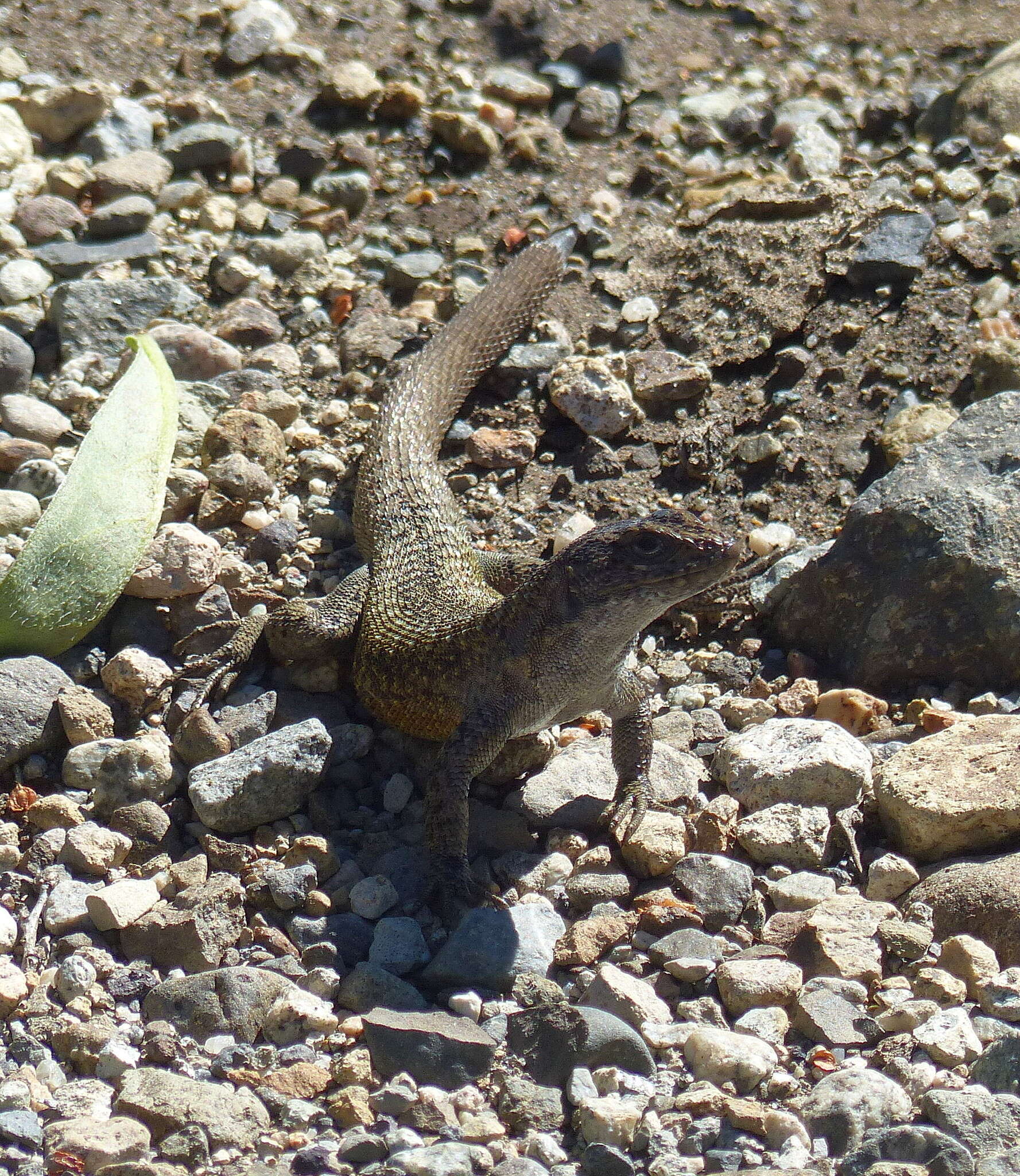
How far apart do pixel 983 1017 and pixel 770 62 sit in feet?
24.3

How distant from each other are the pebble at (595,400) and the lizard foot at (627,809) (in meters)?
2.13

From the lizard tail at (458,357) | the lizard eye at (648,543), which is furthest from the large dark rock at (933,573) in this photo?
the lizard tail at (458,357)

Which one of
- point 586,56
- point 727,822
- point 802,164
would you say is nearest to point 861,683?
point 727,822

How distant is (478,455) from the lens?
6156mm

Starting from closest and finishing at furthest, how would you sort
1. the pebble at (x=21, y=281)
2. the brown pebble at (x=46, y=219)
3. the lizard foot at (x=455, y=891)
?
the lizard foot at (x=455, y=891) → the pebble at (x=21, y=281) → the brown pebble at (x=46, y=219)

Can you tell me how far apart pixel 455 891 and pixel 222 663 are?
4.97 feet

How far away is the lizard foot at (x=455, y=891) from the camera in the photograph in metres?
4.12

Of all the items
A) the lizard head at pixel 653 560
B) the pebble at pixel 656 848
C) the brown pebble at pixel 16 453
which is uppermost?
the lizard head at pixel 653 560

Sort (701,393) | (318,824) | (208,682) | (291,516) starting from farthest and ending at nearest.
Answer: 1. (701,393)
2. (291,516)
3. (208,682)
4. (318,824)

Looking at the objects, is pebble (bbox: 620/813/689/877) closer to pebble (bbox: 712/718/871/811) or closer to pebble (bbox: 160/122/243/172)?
pebble (bbox: 712/718/871/811)

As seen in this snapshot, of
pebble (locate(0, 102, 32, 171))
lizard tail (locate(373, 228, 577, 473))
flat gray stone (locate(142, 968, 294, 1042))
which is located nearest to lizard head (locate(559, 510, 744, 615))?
flat gray stone (locate(142, 968, 294, 1042))

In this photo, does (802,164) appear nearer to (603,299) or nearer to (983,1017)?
(603,299)

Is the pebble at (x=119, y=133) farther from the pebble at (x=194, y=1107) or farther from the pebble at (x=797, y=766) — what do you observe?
the pebble at (x=194, y=1107)

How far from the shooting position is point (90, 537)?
4.87m
